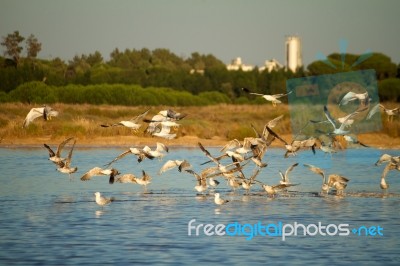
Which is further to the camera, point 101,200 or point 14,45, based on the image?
point 14,45

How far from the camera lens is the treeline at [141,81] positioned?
53812 mm

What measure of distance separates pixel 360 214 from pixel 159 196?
14.9 ft

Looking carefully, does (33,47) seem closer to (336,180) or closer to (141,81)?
(141,81)

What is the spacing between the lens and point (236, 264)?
13148 mm

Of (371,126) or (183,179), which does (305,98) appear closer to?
(371,126)

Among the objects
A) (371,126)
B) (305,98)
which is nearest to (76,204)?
(371,126)

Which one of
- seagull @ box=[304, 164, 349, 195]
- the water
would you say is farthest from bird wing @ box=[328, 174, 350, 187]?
the water

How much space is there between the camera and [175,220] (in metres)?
17.1

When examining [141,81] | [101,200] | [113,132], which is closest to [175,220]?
[101,200]

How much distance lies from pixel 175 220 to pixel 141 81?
164ft

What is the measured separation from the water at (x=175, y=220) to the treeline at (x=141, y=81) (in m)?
27.1

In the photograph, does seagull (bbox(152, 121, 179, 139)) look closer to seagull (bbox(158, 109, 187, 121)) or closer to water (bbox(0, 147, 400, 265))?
seagull (bbox(158, 109, 187, 121))

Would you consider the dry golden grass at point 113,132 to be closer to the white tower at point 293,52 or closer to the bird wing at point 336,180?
the bird wing at point 336,180

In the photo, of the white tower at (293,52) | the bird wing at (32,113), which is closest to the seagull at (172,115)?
the bird wing at (32,113)
